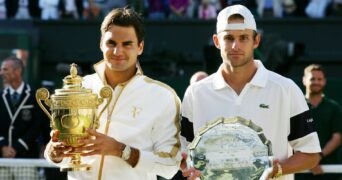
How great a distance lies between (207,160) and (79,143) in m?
0.65

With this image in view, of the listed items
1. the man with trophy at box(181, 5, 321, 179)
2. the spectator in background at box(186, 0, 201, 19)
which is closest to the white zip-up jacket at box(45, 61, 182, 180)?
the man with trophy at box(181, 5, 321, 179)

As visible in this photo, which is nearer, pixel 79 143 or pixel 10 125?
pixel 79 143

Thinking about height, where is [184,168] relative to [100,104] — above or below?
below

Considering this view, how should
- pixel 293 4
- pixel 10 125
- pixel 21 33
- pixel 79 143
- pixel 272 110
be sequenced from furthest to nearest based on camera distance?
pixel 293 4 → pixel 21 33 → pixel 10 125 → pixel 272 110 → pixel 79 143

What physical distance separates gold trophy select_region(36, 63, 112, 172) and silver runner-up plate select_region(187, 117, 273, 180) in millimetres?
525

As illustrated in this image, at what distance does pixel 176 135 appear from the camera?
629 cm

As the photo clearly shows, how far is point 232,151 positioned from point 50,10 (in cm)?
1106

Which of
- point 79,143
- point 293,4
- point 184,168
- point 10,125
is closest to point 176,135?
point 184,168

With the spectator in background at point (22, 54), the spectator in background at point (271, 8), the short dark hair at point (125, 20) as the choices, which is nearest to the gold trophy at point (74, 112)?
the short dark hair at point (125, 20)

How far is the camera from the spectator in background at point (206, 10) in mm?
16703

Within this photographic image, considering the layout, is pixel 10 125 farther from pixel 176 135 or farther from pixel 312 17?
pixel 312 17

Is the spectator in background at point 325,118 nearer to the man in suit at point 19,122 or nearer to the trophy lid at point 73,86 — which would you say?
the man in suit at point 19,122

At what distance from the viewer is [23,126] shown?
11211 millimetres

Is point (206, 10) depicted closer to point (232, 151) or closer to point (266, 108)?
point (266, 108)
